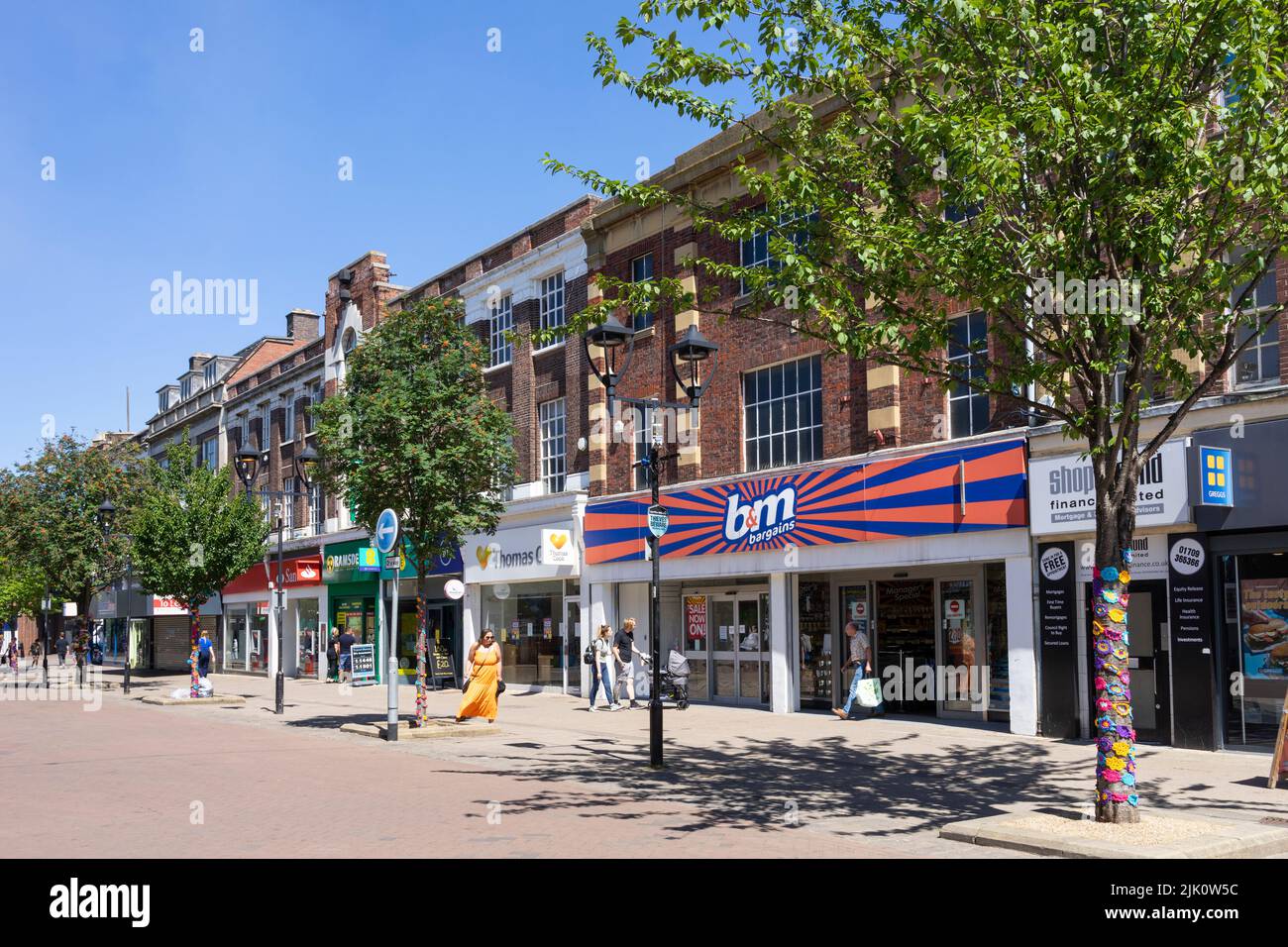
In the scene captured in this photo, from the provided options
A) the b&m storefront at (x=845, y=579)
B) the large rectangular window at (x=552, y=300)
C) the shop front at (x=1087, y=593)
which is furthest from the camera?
the large rectangular window at (x=552, y=300)

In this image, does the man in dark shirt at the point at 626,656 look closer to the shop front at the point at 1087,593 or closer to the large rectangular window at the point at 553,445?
the large rectangular window at the point at 553,445

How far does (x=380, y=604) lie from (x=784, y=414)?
16529 mm

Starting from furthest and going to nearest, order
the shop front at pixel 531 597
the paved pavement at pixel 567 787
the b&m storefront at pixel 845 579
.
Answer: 1. the shop front at pixel 531 597
2. the b&m storefront at pixel 845 579
3. the paved pavement at pixel 567 787

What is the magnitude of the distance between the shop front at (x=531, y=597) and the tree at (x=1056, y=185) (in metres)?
A: 15.8

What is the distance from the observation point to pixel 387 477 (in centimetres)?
1917

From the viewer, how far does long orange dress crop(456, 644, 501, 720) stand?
19609 millimetres

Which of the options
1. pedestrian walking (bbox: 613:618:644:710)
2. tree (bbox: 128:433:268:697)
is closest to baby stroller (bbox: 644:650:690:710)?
pedestrian walking (bbox: 613:618:644:710)

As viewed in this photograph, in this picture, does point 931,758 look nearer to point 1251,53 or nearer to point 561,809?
point 561,809

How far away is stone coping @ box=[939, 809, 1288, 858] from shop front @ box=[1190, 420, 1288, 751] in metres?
5.15

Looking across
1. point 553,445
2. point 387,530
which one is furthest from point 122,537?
point 387,530

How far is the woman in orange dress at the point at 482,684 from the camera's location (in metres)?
19.6

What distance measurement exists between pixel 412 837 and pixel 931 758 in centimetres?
785

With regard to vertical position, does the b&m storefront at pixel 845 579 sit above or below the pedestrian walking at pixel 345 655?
above

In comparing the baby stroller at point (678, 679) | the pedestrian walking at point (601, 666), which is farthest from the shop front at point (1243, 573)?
the pedestrian walking at point (601, 666)
